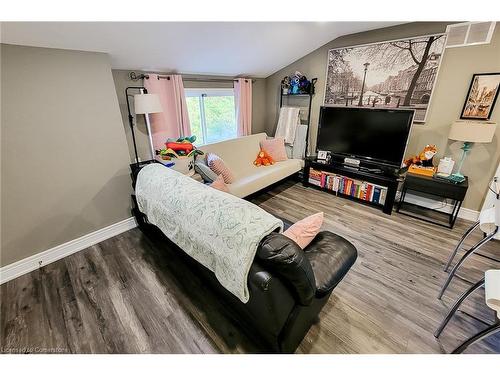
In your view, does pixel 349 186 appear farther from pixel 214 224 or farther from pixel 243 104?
pixel 214 224

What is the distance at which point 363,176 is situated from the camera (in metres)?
2.98

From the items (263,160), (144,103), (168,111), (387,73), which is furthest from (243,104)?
(387,73)

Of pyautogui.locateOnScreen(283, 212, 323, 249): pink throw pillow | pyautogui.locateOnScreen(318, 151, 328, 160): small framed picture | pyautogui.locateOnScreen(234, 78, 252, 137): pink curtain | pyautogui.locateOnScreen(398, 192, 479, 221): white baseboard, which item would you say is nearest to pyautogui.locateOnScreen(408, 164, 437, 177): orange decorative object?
pyautogui.locateOnScreen(398, 192, 479, 221): white baseboard

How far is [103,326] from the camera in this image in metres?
1.48

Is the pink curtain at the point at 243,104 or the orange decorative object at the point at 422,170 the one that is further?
the pink curtain at the point at 243,104

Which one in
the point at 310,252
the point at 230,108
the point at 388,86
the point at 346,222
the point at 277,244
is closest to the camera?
the point at 277,244

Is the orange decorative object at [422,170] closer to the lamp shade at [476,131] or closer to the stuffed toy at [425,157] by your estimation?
the stuffed toy at [425,157]

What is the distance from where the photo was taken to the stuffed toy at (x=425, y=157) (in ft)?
8.64

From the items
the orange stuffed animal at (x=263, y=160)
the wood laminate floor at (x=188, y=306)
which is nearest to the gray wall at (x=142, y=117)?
the orange stuffed animal at (x=263, y=160)

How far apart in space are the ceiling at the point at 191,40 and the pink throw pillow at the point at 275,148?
4.01 feet
